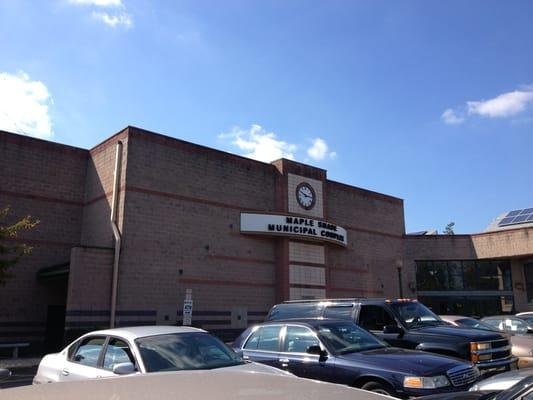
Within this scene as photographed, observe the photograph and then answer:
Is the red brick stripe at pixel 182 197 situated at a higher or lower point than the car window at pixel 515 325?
higher

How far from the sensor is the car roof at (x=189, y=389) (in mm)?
2309

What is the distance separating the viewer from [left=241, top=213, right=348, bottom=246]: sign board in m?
25.3

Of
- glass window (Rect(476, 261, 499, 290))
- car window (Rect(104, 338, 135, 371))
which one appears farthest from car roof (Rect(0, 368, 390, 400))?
glass window (Rect(476, 261, 499, 290))

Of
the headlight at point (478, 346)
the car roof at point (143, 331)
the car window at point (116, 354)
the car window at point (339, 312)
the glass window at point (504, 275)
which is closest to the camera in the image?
the car window at point (116, 354)

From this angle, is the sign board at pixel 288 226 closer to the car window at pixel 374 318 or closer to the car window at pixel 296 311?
the car window at pixel 296 311

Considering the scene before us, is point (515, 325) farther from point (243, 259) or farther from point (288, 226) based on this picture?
point (243, 259)

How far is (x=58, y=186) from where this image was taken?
921 inches

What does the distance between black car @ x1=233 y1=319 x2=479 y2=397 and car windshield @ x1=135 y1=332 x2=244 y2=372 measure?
160 cm

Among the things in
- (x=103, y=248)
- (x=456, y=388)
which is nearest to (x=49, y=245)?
(x=103, y=248)

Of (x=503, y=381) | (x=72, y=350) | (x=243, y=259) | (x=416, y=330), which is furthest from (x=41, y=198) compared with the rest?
(x=503, y=381)

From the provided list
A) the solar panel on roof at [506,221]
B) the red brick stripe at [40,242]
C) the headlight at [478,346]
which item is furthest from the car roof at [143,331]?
the solar panel on roof at [506,221]

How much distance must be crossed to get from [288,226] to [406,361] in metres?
18.5

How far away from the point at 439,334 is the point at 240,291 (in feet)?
49.9

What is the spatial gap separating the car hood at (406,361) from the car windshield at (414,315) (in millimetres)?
2663
